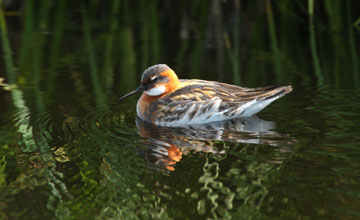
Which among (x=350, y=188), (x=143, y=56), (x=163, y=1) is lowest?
(x=350, y=188)

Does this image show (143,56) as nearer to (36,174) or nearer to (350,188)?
(36,174)

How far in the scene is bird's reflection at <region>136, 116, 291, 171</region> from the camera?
614cm

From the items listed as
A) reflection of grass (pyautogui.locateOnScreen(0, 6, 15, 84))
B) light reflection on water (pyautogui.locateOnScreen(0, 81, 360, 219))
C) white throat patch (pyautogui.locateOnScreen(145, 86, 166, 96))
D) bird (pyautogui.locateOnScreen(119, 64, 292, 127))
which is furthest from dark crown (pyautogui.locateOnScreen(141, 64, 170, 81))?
reflection of grass (pyautogui.locateOnScreen(0, 6, 15, 84))

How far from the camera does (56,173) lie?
18.5 feet

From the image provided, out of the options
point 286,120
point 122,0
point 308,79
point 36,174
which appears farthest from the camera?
point 122,0

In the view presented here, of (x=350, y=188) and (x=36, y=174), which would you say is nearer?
(x=350, y=188)

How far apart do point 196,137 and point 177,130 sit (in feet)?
1.55

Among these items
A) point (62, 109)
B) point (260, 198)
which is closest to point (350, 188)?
point (260, 198)

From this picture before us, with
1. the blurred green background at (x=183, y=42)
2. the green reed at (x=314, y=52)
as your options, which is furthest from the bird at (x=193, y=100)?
the green reed at (x=314, y=52)

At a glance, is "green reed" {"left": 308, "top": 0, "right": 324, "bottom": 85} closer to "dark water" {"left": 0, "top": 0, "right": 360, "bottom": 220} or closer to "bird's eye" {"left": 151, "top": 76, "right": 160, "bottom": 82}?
"dark water" {"left": 0, "top": 0, "right": 360, "bottom": 220}

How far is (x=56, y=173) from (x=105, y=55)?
5807 millimetres

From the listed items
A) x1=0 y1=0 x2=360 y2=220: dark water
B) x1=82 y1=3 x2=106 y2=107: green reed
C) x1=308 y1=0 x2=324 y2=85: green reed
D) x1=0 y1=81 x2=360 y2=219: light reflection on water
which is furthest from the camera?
x1=308 y1=0 x2=324 y2=85: green reed

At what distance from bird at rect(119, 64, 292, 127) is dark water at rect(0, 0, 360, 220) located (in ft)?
0.64

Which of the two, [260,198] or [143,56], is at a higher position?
[143,56]
